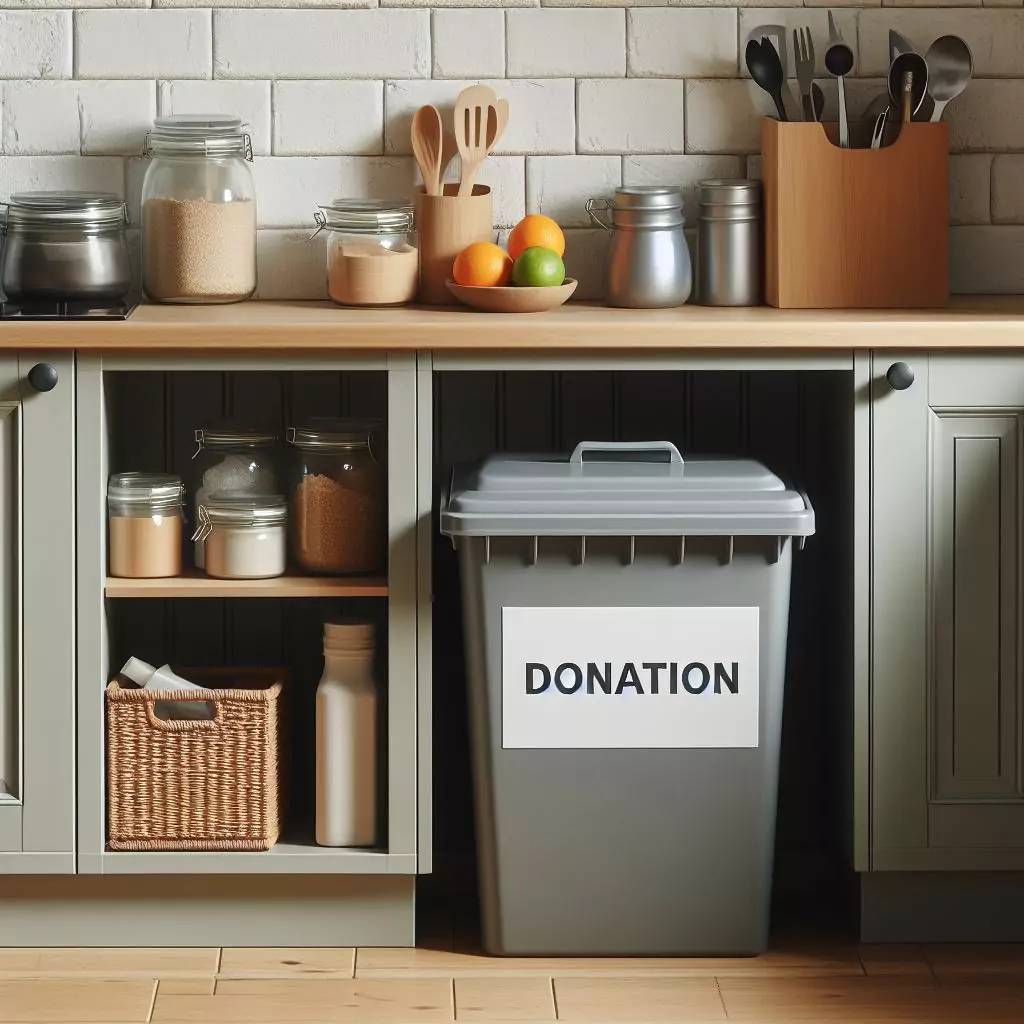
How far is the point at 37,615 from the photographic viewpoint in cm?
248

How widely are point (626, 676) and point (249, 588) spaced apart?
605mm

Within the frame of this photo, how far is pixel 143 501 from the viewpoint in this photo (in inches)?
99.8

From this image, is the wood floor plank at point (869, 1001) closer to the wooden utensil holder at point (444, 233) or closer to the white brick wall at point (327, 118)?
the wooden utensil holder at point (444, 233)

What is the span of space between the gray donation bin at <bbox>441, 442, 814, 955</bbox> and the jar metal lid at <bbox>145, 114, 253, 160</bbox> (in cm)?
76

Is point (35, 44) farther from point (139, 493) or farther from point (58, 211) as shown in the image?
point (139, 493)

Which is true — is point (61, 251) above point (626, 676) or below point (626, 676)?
above

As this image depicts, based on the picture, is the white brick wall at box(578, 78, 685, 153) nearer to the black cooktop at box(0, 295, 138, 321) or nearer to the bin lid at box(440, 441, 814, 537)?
the bin lid at box(440, 441, 814, 537)

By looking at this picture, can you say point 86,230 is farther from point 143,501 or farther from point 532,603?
point 532,603

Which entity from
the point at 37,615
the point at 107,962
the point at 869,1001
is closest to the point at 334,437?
the point at 37,615

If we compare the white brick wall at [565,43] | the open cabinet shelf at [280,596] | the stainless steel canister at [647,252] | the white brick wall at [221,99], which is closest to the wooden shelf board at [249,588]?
the open cabinet shelf at [280,596]

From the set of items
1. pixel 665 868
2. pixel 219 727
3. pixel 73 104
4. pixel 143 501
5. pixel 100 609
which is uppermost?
pixel 73 104

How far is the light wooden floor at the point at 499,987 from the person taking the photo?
7.74 feet

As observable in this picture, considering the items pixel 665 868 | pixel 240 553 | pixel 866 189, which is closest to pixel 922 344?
pixel 866 189

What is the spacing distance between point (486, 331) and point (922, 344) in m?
0.66
